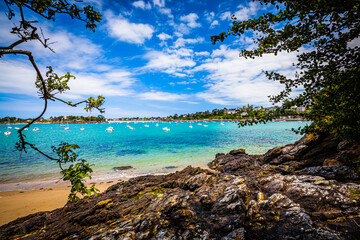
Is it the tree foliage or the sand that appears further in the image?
the sand

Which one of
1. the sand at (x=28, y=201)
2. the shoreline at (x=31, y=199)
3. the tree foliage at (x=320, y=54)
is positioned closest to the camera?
the tree foliage at (x=320, y=54)

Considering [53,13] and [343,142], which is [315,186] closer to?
[343,142]

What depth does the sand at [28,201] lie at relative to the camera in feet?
34.9

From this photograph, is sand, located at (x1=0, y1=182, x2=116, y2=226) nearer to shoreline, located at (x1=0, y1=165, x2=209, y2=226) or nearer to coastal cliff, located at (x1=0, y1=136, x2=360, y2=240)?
shoreline, located at (x1=0, y1=165, x2=209, y2=226)

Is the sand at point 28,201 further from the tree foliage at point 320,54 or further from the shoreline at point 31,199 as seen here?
the tree foliage at point 320,54

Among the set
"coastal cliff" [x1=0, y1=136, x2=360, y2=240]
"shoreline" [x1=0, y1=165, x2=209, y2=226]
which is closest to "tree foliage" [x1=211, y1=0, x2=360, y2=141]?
"coastal cliff" [x1=0, y1=136, x2=360, y2=240]

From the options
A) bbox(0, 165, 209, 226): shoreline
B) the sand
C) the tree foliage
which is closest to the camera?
the tree foliage

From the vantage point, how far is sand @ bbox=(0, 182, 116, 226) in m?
10.6

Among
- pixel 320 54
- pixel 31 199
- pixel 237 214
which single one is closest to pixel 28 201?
pixel 31 199

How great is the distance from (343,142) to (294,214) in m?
8.31

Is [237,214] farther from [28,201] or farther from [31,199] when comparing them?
[31,199]

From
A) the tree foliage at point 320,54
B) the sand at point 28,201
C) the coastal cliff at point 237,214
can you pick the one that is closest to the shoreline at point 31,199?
the sand at point 28,201

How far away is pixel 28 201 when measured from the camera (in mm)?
12531

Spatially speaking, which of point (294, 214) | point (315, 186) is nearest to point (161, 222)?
point (294, 214)
